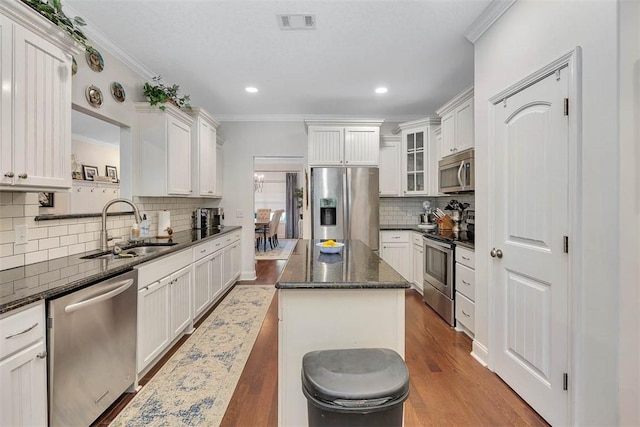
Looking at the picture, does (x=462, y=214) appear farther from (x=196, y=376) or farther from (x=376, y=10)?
(x=196, y=376)

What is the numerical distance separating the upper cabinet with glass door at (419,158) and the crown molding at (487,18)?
189 cm

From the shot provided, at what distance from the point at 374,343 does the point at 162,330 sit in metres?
1.82

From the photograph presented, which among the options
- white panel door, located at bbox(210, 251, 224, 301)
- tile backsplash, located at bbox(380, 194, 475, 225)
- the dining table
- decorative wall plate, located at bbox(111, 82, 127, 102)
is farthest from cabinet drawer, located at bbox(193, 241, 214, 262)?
the dining table

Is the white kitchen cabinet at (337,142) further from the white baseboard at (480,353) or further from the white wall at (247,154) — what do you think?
the white baseboard at (480,353)

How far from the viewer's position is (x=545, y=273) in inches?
67.4

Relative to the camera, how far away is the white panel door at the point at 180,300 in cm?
252

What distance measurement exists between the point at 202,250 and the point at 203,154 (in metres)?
1.35

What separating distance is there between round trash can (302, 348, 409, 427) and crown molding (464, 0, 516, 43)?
97.1 inches

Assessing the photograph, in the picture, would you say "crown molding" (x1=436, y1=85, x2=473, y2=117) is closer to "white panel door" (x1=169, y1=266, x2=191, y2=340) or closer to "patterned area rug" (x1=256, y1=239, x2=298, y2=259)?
"white panel door" (x1=169, y1=266, x2=191, y2=340)

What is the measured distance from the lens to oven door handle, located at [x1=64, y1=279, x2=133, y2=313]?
144cm

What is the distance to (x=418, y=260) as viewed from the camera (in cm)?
416

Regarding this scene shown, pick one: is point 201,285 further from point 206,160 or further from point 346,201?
point 346,201

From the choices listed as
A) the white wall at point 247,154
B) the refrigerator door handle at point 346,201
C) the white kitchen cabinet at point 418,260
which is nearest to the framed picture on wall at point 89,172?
the white wall at point 247,154

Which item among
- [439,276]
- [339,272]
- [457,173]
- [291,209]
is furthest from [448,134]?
[291,209]
